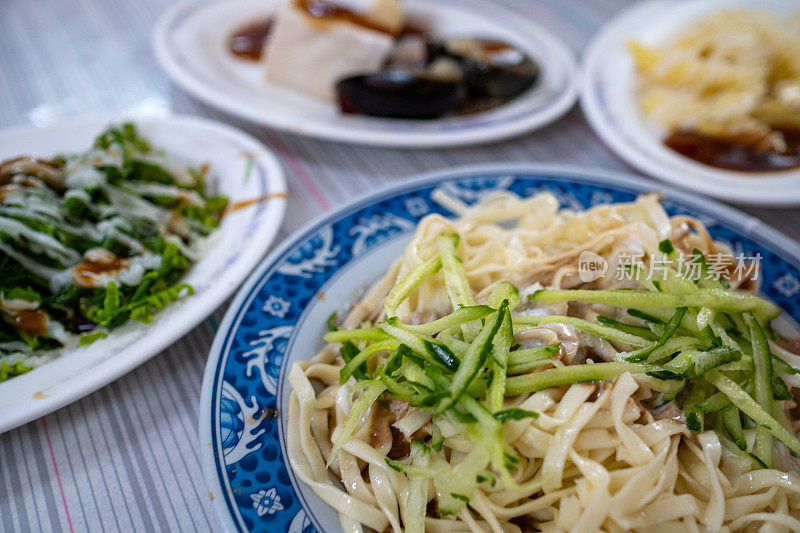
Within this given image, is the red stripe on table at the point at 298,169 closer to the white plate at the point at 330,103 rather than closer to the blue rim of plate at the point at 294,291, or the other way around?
the white plate at the point at 330,103

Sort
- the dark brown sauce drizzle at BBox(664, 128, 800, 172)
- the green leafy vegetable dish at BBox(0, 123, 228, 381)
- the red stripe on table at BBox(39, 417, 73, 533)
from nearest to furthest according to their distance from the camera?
the red stripe on table at BBox(39, 417, 73, 533)
the green leafy vegetable dish at BBox(0, 123, 228, 381)
the dark brown sauce drizzle at BBox(664, 128, 800, 172)

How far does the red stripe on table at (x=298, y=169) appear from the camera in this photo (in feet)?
7.02

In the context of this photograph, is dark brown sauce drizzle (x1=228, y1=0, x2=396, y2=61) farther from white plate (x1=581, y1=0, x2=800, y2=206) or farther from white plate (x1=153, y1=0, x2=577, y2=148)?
white plate (x1=581, y1=0, x2=800, y2=206)

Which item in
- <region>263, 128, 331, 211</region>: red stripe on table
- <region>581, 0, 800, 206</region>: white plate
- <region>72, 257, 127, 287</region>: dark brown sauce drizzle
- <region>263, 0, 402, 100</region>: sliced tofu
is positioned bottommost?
<region>72, 257, 127, 287</region>: dark brown sauce drizzle

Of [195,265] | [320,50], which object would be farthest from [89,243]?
[320,50]

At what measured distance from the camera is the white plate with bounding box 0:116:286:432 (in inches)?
50.6

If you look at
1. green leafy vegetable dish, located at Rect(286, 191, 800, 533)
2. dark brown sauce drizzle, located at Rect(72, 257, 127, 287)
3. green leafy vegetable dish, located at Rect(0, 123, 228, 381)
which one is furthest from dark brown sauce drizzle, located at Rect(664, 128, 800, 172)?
dark brown sauce drizzle, located at Rect(72, 257, 127, 287)

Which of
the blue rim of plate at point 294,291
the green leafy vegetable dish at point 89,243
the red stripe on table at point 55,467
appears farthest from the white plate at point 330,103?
the red stripe on table at point 55,467

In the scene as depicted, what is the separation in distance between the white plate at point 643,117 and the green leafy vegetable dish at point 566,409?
0.75 meters

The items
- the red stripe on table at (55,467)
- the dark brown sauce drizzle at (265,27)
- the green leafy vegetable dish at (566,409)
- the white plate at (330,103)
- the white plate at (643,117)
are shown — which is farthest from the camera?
the dark brown sauce drizzle at (265,27)

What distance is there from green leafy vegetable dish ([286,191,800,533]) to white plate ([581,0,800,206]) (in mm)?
752

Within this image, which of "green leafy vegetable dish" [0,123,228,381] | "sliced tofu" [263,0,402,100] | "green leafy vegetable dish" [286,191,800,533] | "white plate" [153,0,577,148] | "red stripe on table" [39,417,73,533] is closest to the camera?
"green leafy vegetable dish" [286,191,800,533]

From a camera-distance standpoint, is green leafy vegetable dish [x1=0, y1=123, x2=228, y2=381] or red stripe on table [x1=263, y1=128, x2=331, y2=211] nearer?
green leafy vegetable dish [x1=0, y1=123, x2=228, y2=381]

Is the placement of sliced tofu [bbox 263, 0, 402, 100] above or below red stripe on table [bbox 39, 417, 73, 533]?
above
